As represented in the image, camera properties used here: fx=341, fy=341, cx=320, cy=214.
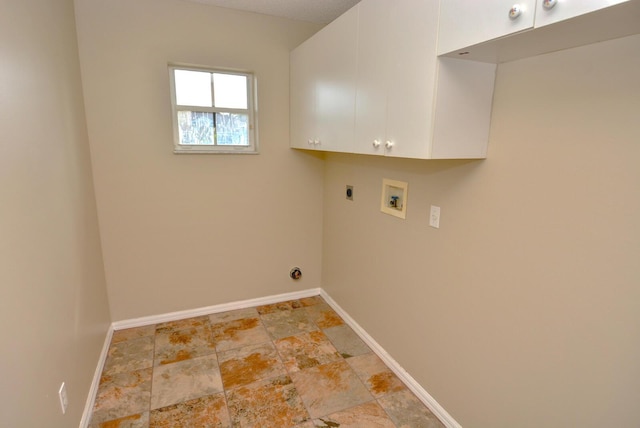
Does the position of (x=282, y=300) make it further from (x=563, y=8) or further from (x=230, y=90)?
(x=563, y=8)

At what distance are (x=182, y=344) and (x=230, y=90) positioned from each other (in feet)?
6.65

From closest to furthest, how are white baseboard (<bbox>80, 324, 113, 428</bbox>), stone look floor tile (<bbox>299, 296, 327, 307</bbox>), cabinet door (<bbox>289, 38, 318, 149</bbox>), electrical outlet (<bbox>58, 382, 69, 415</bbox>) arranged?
electrical outlet (<bbox>58, 382, 69, 415</bbox>)
white baseboard (<bbox>80, 324, 113, 428</bbox>)
cabinet door (<bbox>289, 38, 318, 149</bbox>)
stone look floor tile (<bbox>299, 296, 327, 307</bbox>)

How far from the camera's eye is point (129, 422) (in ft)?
6.11

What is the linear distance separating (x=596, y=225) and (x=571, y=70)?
55cm

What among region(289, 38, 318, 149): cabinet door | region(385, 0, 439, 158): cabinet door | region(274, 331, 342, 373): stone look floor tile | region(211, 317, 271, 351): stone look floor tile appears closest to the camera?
region(385, 0, 439, 158): cabinet door

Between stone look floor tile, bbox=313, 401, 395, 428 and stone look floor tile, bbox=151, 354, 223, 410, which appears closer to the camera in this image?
stone look floor tile, bbox=313, 401, 395, 428

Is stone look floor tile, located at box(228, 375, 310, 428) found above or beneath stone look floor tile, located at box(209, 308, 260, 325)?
beneath

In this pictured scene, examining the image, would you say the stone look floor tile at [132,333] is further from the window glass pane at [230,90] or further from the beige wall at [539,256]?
the beige wall at [539,256]

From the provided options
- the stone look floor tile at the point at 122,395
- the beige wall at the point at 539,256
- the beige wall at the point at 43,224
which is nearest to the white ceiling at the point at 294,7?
the beige wall at the point at 43,224

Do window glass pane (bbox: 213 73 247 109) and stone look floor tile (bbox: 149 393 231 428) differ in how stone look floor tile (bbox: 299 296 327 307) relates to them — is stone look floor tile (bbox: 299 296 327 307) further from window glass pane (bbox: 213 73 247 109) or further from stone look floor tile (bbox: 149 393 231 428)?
window glass pane (bbox: 213 73 247 109)

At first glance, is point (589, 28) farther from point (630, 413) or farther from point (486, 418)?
point (486, 418)

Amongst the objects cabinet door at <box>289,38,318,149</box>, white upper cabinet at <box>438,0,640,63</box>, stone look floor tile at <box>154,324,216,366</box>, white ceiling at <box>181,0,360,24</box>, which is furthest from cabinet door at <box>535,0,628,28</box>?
→ stone look floor tile at <box>154,324,216,366</box>

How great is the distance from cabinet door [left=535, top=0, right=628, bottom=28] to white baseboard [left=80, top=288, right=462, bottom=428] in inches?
73.9

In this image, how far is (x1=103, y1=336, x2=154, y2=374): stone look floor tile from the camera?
7.55ft
